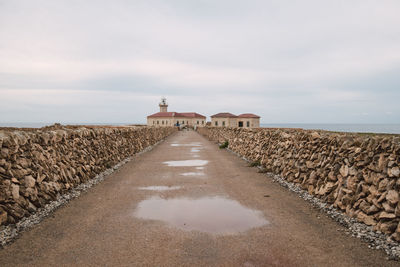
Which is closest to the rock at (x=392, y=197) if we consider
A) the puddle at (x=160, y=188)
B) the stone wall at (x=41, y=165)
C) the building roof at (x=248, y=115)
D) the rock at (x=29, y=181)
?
the puddle at (x=160, y=188)

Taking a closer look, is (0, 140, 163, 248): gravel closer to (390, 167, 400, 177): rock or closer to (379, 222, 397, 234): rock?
(379, 222, 397, 234): rock

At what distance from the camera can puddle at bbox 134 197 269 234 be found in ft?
16.2

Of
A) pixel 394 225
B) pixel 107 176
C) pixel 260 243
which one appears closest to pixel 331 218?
pixel 394 225

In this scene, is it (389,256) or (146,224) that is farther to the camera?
(146,224)

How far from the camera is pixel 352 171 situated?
550 centimetres

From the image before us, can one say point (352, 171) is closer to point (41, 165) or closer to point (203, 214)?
point (203, 214)

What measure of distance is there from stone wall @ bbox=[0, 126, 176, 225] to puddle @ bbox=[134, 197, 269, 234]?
2.11 m

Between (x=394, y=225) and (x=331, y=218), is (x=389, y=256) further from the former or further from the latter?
(x=331, y=218)

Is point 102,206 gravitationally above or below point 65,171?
below

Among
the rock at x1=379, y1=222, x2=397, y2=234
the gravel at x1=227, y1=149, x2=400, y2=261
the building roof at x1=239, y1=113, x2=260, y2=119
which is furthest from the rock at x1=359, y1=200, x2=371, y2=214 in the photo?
the building roof at x1=239, y1=113, x2=260, y2=119

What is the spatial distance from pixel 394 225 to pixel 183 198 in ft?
13.9

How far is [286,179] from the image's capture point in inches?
338

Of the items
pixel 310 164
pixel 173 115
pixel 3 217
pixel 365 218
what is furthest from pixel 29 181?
pixel 173 115

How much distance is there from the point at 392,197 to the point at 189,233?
331cm
